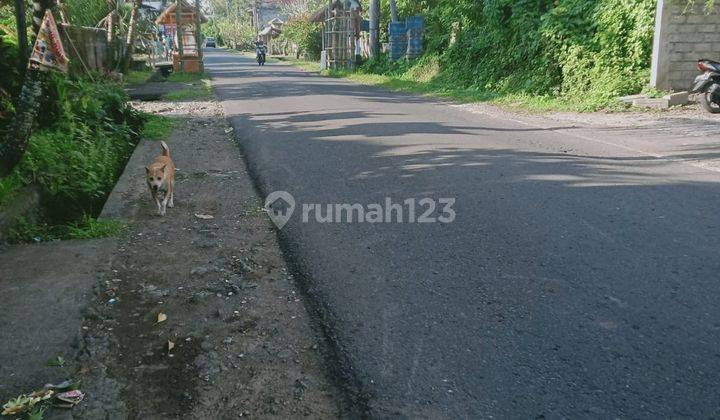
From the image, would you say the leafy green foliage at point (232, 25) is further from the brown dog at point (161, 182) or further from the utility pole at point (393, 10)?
the brown dog at point (161, 182)

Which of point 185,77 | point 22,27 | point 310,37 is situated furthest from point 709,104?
point 310,37

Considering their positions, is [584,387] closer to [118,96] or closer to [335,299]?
[335,299]

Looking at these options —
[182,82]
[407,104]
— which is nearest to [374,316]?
[407,104]

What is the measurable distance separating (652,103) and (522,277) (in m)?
9.82

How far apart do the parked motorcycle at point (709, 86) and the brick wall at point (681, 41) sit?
1.53m

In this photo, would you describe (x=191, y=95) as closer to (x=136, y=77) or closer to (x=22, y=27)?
(x=136, y=77)

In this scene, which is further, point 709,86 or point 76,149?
point 709,86

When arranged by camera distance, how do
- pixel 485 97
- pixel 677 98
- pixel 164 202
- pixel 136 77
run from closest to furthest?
pixel 164 202
pixel 677 98
pixel 485 97
pixel 136 77

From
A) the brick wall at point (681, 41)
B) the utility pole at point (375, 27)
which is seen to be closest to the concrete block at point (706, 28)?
the brick wall at point (681, 41)

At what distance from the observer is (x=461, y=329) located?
3.20 m

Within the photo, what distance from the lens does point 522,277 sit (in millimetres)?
3842

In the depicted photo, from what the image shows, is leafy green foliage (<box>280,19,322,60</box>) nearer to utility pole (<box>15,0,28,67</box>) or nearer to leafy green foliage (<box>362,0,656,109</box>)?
leafy green foliage (<box>362,0,656,109</box>)

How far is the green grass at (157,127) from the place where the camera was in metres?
9.63

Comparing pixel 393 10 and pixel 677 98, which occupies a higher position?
pixel 393 10
